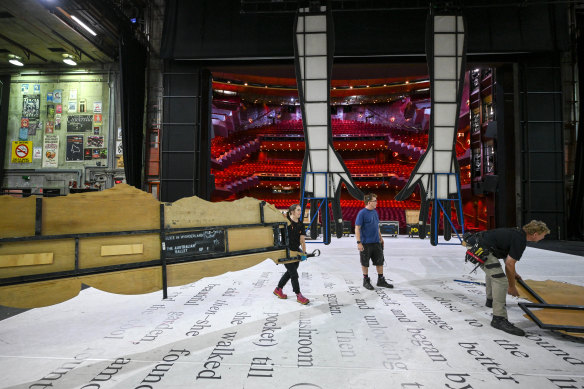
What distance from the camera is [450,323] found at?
117 inches

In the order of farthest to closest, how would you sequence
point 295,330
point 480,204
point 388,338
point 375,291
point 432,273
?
point 480,204 → point 432,273 → point 375,291 → point 295,330 → point 388,338

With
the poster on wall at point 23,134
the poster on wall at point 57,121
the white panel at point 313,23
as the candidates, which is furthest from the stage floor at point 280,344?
the poster on wall at point 23,134

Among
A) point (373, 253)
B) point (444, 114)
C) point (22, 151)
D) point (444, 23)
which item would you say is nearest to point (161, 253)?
point (373, 253)

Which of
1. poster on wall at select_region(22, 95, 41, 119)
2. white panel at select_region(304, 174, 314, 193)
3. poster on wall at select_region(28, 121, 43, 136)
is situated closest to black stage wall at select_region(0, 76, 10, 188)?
poster on wall at select_region(22, 95, 41, 119)

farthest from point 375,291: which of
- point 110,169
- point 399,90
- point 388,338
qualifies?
point 399,90

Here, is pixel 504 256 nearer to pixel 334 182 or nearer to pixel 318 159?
pixel 334 182

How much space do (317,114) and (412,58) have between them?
7.12 metres

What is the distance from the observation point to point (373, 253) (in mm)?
4469

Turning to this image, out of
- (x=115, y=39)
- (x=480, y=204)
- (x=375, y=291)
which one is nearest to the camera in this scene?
(x=375, y=291)

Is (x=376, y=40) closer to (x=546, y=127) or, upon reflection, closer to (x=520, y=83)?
(x=520, y=83)

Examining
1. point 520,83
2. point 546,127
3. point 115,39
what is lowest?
Result: point 546,127

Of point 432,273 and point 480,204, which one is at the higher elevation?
point 480,204

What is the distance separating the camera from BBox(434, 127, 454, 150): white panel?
5297 millimetres

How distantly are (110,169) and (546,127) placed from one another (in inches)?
686
